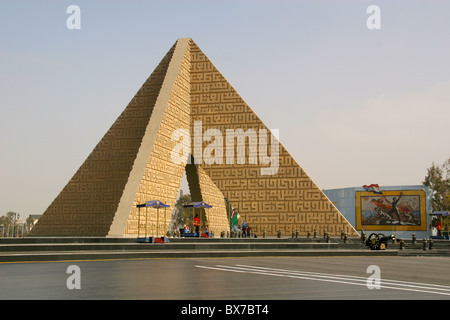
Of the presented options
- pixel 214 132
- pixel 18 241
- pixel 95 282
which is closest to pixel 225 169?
pixel 214 132

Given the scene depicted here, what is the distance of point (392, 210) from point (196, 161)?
142 feet

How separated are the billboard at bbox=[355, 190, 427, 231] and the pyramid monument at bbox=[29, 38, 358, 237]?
39.3 meters

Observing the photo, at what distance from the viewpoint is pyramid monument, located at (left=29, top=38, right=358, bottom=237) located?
38.6 metres

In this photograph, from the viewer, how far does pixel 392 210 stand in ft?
247

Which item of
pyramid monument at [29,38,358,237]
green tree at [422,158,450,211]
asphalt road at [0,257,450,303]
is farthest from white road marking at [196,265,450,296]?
green tree at [422,158,450,211]

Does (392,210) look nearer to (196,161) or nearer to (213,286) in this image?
(196,161)

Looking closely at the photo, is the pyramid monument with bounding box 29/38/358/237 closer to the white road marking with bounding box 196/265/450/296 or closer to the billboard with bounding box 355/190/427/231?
the white road marking with bounding box 196/265/450/296

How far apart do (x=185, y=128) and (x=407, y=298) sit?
112ft

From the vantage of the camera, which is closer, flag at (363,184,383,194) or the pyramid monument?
the pyramid monument

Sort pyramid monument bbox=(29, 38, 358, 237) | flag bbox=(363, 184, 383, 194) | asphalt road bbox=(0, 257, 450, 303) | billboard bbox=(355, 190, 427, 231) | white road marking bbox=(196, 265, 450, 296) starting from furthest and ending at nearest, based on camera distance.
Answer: flag bbox=(363, 184, 383, 194)
billboard bbox=(355, 190, 427, 231)
pyramid monument bbox=(29, 38, 358, 237)
white road marking bbox=(196, 265, 450, 296)
asphalt road bbox=(0, 257, 450, 303)

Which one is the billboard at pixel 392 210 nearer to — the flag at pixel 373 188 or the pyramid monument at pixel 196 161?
the flag at pixel 373 188

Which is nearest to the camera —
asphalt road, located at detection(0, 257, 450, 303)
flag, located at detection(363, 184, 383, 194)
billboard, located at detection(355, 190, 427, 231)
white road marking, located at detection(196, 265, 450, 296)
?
asphalt road, located at detection(0, 257, 450, 303)

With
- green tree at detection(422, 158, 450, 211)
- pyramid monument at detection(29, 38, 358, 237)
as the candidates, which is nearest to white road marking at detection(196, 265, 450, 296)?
pyramid monument at detection(29, 38, 358, 237)

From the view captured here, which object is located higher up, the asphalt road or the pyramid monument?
the pyramid monument
